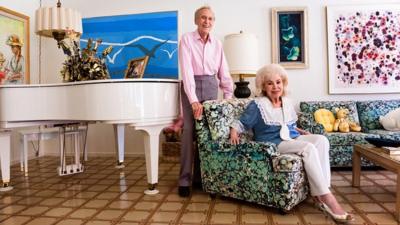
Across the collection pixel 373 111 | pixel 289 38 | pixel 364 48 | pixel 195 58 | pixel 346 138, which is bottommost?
pixel 346 138

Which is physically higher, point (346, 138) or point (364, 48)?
point (364, 48)

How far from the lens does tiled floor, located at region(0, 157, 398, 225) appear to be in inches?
86.9

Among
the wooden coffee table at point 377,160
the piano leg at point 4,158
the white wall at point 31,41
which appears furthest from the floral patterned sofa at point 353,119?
the white wall at point 31,41

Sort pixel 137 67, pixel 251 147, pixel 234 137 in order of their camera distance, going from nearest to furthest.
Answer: pixel 251 147 → pixel 234 137 → pixel 137 67

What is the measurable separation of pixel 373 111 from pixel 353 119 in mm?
250

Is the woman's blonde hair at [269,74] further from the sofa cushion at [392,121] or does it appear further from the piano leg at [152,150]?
the sofa cushion at [392,121]

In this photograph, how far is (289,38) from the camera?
432 centimetres

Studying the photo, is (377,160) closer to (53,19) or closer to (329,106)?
(329,106)

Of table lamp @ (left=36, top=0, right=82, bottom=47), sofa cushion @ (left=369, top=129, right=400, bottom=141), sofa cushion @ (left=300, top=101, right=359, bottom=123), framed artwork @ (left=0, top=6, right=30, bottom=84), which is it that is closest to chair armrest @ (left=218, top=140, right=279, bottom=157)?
sofa cushion @ (left=369, top=129, right=400, bottom=141)

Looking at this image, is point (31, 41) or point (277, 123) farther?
point (31, 41)

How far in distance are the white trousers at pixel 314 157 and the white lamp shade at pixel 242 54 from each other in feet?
5.31

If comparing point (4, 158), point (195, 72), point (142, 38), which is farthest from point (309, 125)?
point (4, 158)

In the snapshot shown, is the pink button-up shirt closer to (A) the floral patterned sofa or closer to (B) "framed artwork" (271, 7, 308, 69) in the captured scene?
(A) the floral patterned sofa

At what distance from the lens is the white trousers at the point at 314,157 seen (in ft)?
7.12
